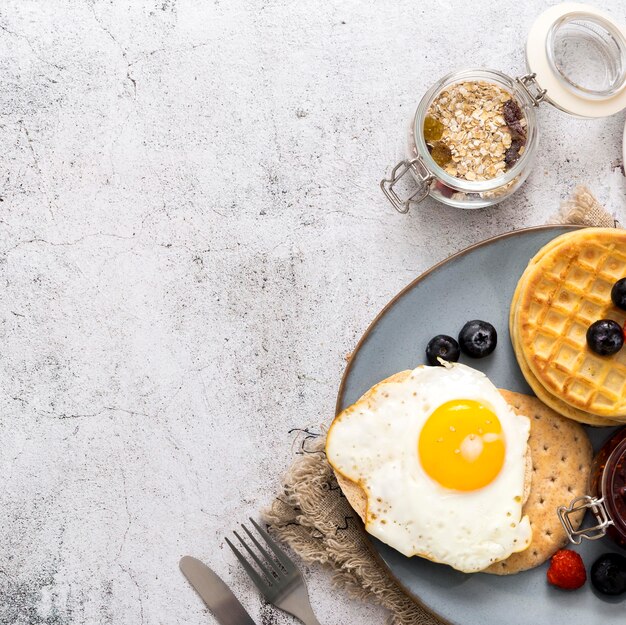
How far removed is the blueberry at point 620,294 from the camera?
2.21 m

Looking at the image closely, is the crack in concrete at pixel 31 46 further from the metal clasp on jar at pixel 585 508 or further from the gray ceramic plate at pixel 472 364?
the metal clasp on jar at pixel 585 508

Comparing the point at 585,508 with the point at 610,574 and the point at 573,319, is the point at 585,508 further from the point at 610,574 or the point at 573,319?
the point at 573,319

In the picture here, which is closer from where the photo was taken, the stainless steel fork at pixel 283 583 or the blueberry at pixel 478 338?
the blueberry at pixel 478 338

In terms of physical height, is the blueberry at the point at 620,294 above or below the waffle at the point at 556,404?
above

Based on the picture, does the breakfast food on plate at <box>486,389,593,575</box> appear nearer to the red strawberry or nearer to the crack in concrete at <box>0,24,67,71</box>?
the red strawberry

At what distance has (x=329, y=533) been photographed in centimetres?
240

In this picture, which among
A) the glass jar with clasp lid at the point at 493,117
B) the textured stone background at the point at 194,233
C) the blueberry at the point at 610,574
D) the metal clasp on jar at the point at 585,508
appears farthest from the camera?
the textured stone background at the point at 194,233

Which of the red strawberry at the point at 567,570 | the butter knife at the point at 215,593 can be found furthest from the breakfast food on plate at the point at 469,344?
the butter knife at the point at 215,593

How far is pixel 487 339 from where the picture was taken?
2.32m

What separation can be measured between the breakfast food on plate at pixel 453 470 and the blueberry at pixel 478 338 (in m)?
0.07

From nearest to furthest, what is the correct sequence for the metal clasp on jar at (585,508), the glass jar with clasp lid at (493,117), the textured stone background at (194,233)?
the metal clasp on jar at (585,508)
the glass jar with clasp lid at (493,117)
the textured stone background at (194,233)

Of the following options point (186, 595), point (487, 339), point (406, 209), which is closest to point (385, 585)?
point (186, 595)

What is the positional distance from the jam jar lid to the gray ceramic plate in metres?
0.44

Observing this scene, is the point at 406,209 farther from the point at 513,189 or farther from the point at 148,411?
the point at 148,411
